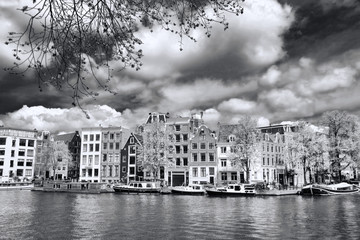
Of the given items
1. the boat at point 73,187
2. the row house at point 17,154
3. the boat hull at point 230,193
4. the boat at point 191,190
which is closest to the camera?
the boat hull at point 230,193

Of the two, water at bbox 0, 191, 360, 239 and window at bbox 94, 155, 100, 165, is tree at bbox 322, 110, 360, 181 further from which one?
window at bbox 94, 155, 100, 165

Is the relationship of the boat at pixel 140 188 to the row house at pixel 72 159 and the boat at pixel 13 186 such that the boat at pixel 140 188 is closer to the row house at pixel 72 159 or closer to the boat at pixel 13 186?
the boat at pixel 13 186

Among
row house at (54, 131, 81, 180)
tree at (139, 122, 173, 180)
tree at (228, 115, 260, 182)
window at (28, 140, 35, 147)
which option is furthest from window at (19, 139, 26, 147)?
tree at (228, 115, 260, 182)

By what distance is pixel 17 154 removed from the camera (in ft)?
364

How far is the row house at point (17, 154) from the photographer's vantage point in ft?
353

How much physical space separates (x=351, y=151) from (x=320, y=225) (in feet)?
162

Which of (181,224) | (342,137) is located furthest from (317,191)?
(181,224)

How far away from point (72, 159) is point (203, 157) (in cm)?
5050

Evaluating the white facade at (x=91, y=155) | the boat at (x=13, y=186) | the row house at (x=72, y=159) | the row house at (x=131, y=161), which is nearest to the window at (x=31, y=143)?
the row house at (x=72, y=159)

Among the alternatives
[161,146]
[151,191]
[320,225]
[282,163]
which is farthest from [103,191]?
[320,225]

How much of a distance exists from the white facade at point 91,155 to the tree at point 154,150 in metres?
20.6

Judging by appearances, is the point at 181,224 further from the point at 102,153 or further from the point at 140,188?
the point at 102,153

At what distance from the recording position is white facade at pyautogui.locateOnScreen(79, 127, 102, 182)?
97488 millimetres

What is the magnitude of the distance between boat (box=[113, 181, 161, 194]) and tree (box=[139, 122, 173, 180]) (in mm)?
7319
